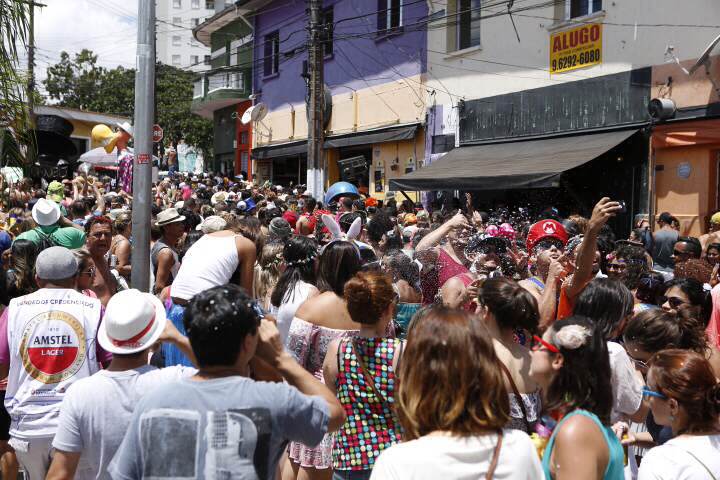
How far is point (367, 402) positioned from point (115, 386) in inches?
48.8

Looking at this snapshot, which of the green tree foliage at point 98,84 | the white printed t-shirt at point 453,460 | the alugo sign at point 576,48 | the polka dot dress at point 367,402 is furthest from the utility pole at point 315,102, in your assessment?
the green tree foliage at point 98,84

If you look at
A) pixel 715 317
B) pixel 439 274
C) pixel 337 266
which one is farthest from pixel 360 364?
pixel 715 317

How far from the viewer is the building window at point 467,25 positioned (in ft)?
57.2

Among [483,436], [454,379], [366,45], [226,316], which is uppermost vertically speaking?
[366,45]

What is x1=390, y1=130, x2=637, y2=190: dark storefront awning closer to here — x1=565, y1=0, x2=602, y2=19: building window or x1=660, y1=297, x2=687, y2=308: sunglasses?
x1=565, y1=0, x2=602, y2=19: building window

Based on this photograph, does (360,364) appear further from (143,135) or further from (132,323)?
(143,135)

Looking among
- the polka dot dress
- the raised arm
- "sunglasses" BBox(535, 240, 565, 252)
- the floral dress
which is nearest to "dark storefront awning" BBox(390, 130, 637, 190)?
"sunglasses" BBox(535, 240, 565, 252)

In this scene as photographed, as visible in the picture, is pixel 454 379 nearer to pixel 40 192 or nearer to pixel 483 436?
pixel 483 436

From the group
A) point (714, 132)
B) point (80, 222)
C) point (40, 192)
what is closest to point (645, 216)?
point (714, 132)

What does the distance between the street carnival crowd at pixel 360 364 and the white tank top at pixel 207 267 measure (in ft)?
0.04

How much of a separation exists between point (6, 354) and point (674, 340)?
11.7 ft

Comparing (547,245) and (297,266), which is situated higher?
(547,245)

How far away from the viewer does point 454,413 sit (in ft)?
7.39

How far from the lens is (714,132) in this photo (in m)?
11.8
